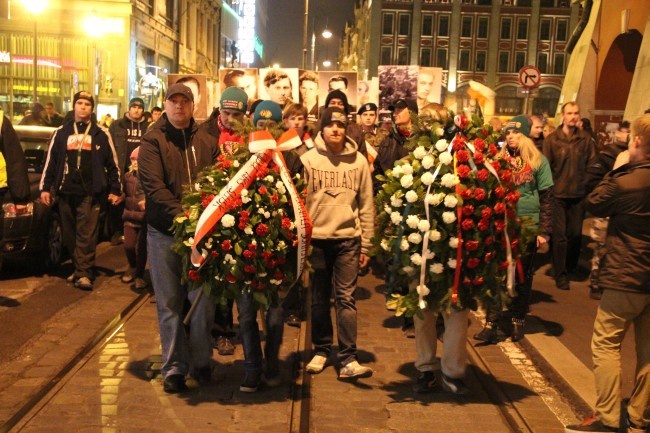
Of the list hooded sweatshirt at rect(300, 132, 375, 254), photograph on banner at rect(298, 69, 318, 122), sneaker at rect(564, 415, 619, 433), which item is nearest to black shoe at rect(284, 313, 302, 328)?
hooded sweatshirt at rect(300, 132, 375, 254)

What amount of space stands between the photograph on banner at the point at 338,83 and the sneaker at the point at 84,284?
8072 millimetres

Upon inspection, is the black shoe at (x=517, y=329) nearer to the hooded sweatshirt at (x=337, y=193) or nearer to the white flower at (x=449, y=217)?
the hooded sweatshirt at (x=337, y=193)

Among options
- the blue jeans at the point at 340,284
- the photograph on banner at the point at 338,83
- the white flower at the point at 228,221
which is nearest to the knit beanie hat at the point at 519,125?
the blue jeans at the point at 340,284

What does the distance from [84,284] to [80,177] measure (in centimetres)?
123

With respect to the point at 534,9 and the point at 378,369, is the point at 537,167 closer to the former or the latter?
the point at 378,369

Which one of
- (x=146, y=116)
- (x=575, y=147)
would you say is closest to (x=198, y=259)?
(x=575, y=147)

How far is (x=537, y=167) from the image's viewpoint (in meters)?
7.86

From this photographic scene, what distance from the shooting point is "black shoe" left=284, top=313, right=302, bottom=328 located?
8.10 meters

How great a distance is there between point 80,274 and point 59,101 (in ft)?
85.4

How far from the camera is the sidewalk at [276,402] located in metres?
5.26

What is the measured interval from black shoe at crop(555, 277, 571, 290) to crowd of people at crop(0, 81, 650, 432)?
639 mm

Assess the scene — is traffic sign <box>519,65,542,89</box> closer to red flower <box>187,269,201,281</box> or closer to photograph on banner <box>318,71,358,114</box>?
photograph on banner <box>318,71,358,114</box>

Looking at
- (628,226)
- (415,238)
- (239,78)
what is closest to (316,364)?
(415,238)

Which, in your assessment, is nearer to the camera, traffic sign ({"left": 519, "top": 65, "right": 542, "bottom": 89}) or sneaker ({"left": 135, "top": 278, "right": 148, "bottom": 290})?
sneaker ({"left": 135, "top": 278, "right": 148, "bottom": 290})
